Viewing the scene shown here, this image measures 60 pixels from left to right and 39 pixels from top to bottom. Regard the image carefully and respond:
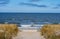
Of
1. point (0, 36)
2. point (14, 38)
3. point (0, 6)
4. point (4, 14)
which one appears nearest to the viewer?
point (0, 36)

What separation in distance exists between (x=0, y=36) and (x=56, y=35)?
2051mm

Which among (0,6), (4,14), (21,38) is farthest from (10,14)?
(21,38)

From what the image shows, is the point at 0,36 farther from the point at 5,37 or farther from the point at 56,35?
the point at 56,35

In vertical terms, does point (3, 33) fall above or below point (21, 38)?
above

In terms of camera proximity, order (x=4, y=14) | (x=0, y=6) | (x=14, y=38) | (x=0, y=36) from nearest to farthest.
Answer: (x=0, y=36) < (x=14, y=38) < (x=0, y=6) < (x=4, y=14)

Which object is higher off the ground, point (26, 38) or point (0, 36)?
point (0, 36)

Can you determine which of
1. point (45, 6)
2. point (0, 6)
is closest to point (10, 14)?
point (0, 6)

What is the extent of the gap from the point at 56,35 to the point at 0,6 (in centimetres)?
3621

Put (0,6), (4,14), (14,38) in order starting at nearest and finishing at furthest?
(14,38) → (0,6) → (4,14)

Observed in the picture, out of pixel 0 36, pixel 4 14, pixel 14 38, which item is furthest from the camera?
pixel 4 14

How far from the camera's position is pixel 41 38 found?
11078mm

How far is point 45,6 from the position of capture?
45.7 metres

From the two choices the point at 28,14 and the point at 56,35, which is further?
the point at 28,14

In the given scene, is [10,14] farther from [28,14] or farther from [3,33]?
[3,33]
